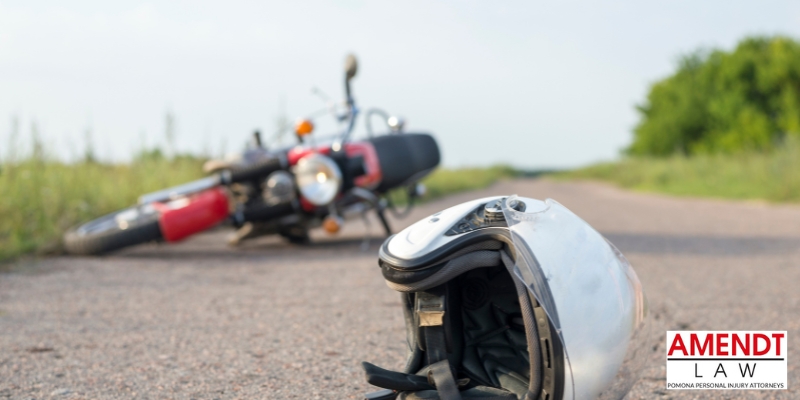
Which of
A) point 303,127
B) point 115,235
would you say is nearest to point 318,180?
point 303,127

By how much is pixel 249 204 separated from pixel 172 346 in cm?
321

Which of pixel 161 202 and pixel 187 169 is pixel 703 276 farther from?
pixel 187 169

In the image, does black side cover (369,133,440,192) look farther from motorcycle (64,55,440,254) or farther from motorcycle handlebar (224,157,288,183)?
motorcycle handlebar (224,157,288,183)

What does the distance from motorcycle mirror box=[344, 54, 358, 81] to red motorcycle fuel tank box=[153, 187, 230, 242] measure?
1.41 m

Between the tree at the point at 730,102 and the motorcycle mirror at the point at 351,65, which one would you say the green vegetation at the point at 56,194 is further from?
the tree at the point at 730,102

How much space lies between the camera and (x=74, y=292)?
405 cm

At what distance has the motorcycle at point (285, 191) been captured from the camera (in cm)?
553

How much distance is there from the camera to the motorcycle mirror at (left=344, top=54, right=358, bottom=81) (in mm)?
5805

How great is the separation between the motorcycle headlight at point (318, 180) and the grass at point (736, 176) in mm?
10422

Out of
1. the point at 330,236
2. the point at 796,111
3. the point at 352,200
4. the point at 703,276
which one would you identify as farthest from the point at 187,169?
the point at 796,111

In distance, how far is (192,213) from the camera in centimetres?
559

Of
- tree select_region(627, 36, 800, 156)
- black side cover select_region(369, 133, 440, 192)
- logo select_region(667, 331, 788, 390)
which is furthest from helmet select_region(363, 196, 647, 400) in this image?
tree select_region(627, 36, 800, 156)

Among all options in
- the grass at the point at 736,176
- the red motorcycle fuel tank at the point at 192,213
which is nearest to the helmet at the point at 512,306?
the red motorcycle fuel tank at the point at 192,213

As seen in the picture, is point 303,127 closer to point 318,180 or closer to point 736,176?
point 318,180
